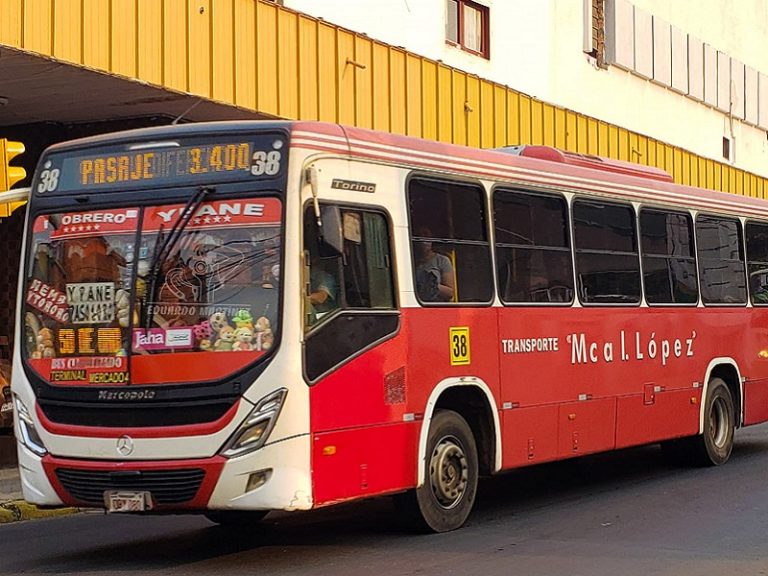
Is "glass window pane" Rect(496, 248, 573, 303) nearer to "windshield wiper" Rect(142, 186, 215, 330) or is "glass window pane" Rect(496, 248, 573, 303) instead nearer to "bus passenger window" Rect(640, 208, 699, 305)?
"bus passenger window" Rect(640, 208, 699, 305)

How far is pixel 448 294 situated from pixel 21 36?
5.33 m

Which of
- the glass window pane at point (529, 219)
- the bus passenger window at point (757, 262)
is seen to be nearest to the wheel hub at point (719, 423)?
the bus passenger window at point (757, 262)

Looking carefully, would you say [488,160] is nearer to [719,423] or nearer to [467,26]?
[719,423]

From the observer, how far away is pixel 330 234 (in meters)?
9.23

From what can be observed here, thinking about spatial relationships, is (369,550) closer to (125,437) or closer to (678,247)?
(125,437)

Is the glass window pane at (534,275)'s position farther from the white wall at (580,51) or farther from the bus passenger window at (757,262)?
the white wall at (580,51)

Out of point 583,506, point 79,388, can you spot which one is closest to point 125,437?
point 79,388

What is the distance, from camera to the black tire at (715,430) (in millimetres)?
14523

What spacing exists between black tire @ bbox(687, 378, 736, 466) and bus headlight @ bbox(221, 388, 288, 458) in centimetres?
700

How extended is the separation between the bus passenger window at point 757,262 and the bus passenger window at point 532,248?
4.46 meters

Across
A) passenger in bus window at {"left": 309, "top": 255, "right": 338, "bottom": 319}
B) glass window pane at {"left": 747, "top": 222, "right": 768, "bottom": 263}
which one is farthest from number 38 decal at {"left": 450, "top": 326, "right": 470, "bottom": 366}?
glass window pane at {"left": 747, "top": 222, "right": 768, "bottom": 263}

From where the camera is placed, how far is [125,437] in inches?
353

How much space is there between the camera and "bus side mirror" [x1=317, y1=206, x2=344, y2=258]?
9188 mm

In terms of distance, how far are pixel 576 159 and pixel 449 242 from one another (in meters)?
2.98
